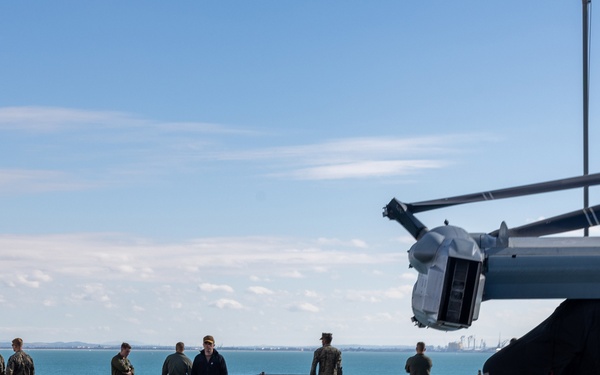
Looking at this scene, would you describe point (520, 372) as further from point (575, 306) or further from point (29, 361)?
point (29, 361)

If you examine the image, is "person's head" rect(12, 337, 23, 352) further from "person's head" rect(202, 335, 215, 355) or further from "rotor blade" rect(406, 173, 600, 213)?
"rotor blade" rect(406, 173, 600, 213)

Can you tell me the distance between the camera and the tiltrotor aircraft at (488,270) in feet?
26.7

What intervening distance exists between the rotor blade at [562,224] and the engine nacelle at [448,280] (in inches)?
60.6

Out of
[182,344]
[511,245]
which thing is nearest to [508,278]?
[511,245]

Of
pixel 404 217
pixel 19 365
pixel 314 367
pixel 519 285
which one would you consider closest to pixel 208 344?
pixel 314 367

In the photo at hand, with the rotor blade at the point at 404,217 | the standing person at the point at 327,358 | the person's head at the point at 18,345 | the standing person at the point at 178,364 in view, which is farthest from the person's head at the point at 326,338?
the rotor blade at the point at 404,217

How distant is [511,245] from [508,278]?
316mm

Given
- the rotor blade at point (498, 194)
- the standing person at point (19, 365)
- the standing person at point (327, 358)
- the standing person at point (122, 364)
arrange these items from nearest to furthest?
the rotor blade at point (498, 194), the standing person at point (122, 364), the standing person at point (327, 358), the standing person at point (19, 365)

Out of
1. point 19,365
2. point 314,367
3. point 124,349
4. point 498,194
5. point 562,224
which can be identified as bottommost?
point 19,365

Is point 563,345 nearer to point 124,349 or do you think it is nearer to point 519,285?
point 519,285

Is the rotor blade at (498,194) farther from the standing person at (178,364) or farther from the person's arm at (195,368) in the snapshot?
the standing person at (178,364)

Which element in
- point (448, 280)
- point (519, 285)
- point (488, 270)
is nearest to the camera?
point (448, 280)

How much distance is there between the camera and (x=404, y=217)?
983 cm

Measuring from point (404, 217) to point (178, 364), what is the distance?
9101 mm
